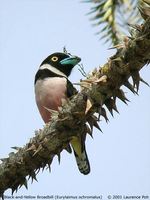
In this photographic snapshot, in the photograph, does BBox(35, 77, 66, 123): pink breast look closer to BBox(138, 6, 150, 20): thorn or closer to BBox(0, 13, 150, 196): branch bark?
BBox(0, 13, 150, 196): branch bark

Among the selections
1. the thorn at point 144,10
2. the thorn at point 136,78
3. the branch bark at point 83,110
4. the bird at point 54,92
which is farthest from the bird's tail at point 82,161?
the thorn at point 144,10

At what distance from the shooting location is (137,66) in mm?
2189

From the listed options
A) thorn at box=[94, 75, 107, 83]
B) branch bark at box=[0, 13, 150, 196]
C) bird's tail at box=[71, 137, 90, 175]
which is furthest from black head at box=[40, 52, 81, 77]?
thorn at box=[94, 75, 107, 83]

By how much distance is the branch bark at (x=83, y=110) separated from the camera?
2.20 metres

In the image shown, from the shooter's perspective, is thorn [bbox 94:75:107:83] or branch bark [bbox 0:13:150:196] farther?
thorn [bbox 94:75:107:83]

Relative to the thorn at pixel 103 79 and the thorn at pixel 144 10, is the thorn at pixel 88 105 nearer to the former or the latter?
the thorn at pixel 103 79

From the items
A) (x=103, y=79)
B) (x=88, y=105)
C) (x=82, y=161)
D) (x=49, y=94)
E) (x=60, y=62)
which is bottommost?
(x=88, y=105)

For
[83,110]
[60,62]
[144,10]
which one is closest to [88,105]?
[83,110]

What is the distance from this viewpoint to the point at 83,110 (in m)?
2.43

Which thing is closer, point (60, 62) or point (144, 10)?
point (144, 10)

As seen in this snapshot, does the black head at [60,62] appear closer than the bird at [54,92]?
No

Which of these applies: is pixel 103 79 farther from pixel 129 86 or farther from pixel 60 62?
pixel 60 62

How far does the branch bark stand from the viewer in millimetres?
2197

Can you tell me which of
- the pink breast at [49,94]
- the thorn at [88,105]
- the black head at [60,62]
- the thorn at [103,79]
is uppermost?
the black head at [60,62]
